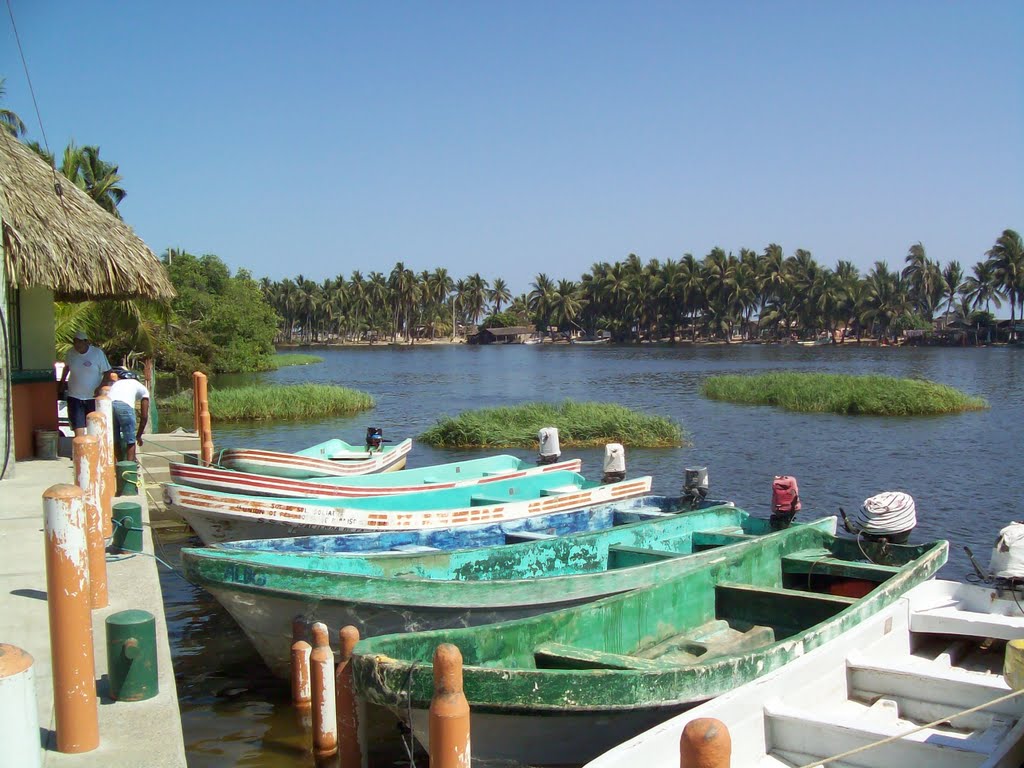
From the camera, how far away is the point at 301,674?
24.8 feet

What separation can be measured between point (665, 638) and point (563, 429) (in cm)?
1872

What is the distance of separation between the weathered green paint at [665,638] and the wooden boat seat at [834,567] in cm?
2

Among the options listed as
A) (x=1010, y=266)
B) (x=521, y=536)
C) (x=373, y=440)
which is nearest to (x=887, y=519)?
(x=521, y=536)

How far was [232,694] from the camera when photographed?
8547mm

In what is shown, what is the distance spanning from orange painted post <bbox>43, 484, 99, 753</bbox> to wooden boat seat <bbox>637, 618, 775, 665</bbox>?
4.09 meters

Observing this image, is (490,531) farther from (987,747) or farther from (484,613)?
(987,747)

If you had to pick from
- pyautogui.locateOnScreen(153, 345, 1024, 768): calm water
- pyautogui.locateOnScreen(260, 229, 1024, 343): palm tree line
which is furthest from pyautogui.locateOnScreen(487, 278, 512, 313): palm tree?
pyautogui.locateOnScreen(153, 345, 1024, 768): calm water

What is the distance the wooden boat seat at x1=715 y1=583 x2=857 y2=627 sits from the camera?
25.3 feet

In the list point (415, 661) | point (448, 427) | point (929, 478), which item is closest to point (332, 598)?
point (415, 661)

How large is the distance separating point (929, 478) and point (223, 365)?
44679 mm

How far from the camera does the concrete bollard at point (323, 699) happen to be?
6562 millimetres

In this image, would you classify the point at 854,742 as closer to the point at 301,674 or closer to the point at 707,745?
the point at 707,745

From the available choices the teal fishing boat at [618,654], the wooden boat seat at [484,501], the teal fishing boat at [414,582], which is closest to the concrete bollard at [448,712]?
the teal fishing boat at [618,654]

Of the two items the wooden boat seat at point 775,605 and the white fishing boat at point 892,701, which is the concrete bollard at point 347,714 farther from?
the wooden boat seat at point 775,605
